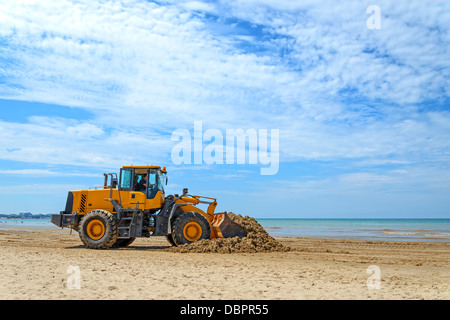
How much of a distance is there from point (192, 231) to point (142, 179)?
281 centimetres

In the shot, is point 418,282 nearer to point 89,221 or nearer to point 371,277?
point 371,277

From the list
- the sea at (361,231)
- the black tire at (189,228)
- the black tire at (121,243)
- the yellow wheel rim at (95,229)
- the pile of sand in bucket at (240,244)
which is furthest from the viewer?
the sea at (361,231)

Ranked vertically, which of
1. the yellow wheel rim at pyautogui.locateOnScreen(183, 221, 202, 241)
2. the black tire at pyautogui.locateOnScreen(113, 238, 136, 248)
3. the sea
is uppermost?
the yellow wheel rim at pyautogui.locateOnScreen(183, 221, 202, 241)

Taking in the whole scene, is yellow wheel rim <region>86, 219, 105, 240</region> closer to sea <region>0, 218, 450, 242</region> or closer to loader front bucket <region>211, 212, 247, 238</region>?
loader front bucket <region>211, 212, 247, 238</region>

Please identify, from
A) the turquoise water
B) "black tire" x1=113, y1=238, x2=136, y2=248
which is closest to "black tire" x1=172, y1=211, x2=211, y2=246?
"black tire" x1=113, y1=238, x2=136, y2=248

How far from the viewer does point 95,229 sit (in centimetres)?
1571

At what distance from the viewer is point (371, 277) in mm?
9609

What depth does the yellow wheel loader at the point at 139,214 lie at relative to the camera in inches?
608

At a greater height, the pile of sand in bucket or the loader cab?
the loader cab

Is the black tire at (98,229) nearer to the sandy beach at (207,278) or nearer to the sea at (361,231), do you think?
the sandy beach at (207,278)

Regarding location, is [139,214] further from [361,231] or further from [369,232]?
[361,231]

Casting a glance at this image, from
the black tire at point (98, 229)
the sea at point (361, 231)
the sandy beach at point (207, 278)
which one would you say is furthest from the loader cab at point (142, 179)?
the sea at point (361, 231)

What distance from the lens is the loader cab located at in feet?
52.1
